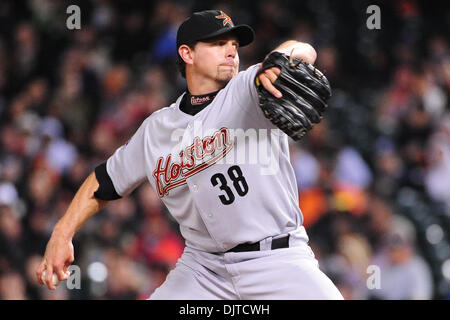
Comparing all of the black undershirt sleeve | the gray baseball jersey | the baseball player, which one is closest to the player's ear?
the baseball player

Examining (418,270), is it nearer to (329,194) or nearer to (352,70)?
(329,194)

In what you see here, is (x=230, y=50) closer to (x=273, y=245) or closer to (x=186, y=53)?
(x=186, y=53)

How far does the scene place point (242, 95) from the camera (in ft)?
9.45

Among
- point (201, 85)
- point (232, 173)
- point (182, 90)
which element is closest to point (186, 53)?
point (201, 85)

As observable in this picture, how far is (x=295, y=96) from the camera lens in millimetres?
2570

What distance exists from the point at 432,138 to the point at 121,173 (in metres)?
4.40

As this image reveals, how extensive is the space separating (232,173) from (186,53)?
731 millimetres

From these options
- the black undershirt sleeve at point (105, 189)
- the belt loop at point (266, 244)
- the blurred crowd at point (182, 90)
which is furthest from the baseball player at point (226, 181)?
the blurred crowd at point (182, 90)

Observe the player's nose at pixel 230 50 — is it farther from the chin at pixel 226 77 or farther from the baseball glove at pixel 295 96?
the baseball glove at pixel 295 96

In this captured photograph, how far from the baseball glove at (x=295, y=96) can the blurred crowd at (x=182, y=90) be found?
321 centimetres

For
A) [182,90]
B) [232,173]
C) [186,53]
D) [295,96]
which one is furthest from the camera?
[182,90]

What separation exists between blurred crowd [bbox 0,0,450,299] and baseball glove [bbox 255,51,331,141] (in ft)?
10.5

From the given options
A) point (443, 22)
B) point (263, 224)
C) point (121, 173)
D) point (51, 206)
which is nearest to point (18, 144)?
point (51, 206)

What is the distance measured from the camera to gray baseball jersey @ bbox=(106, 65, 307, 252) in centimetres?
296
